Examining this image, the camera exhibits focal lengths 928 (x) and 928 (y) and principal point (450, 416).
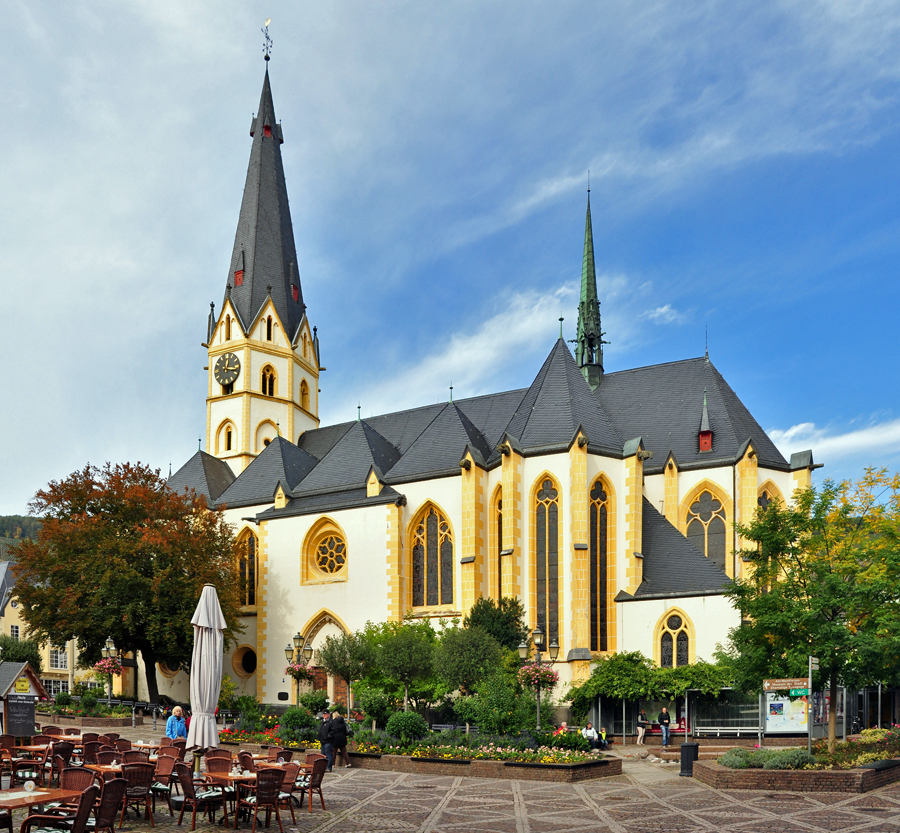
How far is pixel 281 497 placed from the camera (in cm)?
4328

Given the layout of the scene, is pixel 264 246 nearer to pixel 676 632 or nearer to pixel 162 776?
pixel 676 632

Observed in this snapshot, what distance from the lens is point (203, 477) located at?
162ft

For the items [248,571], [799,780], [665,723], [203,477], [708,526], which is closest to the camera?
[799,780]

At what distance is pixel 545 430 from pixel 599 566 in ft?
18.8

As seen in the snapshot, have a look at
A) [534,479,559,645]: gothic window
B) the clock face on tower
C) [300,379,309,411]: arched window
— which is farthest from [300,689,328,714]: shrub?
[300,379,309,411]: arched window

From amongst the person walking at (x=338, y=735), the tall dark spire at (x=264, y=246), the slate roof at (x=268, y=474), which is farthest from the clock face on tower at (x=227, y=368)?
the person walking at (x=338, y=735)

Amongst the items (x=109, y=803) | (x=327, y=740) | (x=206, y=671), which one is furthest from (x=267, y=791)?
(x=327, y=740)

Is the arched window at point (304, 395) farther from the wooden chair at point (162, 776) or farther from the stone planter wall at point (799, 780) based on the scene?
the wooden chair at point (162, 776)

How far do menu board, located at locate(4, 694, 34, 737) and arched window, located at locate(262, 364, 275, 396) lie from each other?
32.8 m

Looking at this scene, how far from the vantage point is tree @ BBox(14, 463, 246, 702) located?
3506 centimetres

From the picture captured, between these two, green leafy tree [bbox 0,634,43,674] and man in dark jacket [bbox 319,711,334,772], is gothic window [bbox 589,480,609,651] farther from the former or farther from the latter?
green leafy tree [bbox 0,634,43,674]

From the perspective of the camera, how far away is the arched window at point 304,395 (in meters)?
55.3

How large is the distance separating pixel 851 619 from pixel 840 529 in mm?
2663

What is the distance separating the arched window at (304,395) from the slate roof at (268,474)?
301 inches
